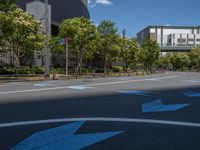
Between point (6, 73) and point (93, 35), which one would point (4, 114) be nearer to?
point (6, 73)

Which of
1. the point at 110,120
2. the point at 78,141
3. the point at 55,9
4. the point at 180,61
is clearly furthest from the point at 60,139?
the point at 180,61

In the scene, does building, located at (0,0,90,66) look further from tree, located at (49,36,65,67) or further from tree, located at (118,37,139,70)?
tree, located at (118,37,139,70)

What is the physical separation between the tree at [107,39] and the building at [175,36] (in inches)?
3598

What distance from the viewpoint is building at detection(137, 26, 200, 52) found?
155m

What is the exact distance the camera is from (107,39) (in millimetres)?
55531

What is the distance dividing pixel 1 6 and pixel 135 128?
22126mm

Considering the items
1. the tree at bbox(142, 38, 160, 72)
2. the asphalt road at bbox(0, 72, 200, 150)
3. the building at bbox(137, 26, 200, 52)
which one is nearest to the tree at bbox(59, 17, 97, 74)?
the asphalt road at bbox(0, 72, 200, 150)

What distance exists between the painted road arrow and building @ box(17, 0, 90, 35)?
4520 centimetres

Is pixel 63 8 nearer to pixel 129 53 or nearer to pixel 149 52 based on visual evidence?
pixel 129 53

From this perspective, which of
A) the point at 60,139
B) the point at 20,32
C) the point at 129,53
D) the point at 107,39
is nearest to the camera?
the point at 60,139

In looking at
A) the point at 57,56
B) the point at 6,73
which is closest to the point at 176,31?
the point at 57,56

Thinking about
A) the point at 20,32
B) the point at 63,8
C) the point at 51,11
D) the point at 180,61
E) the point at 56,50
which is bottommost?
the point at 180,61

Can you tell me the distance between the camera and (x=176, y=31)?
578 feet

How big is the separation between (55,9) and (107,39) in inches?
589
